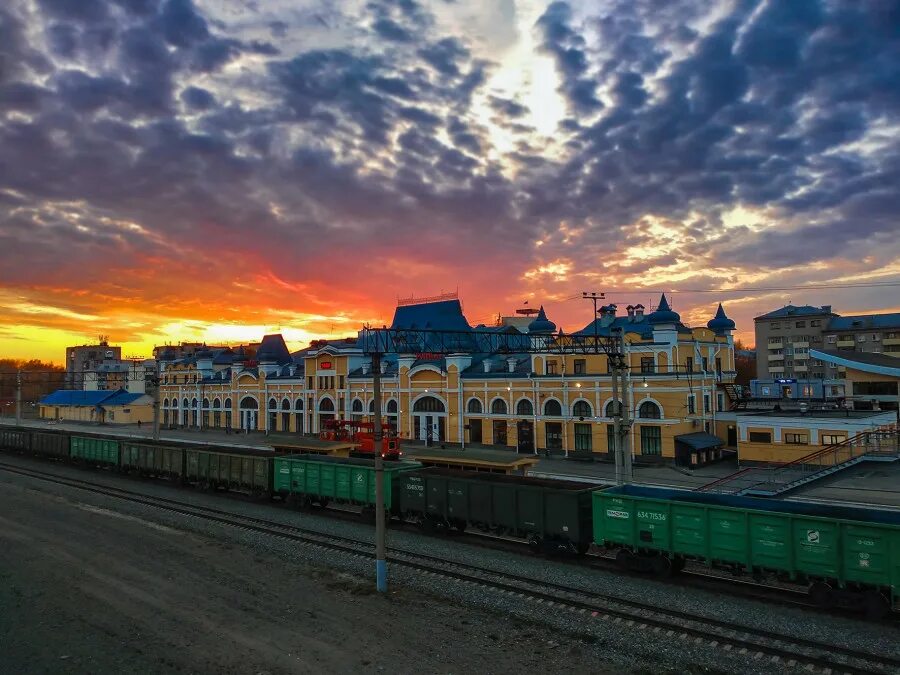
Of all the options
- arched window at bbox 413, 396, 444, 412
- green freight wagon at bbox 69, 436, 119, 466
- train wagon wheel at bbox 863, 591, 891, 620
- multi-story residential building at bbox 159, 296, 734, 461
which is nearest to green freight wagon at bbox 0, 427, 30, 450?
green freight wagon at bbox 69, 436, 119, 466

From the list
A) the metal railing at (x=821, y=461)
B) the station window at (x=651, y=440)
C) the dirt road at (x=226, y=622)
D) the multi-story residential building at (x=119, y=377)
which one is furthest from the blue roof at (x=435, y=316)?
the dirt road at (x=226, y=622)

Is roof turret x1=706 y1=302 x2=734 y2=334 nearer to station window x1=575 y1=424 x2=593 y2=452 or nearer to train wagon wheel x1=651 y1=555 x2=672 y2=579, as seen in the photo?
station window x1=575 y1=424 x2=593 y2=452

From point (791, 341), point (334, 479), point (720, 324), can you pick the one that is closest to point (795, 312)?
point (791, 341)

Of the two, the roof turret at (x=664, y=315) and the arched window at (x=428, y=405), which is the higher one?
the roof turret at (x=664, y=315)

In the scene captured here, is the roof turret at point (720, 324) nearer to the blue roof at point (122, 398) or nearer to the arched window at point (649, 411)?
the arched window at point (649, 411)

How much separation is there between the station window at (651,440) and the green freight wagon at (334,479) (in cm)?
2579

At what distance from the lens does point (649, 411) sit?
49.0 m

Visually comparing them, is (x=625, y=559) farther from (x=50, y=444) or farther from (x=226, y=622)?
(x=50, y=444)

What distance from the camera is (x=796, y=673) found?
44.4 ft

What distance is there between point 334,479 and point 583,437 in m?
28.5

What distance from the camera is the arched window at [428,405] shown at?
61922 mm

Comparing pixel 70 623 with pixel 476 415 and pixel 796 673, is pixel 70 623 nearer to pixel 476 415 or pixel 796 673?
pixel 796 673

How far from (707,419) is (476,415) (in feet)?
67.7

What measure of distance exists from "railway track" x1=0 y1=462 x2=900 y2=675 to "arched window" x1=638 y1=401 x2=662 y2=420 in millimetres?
30959
